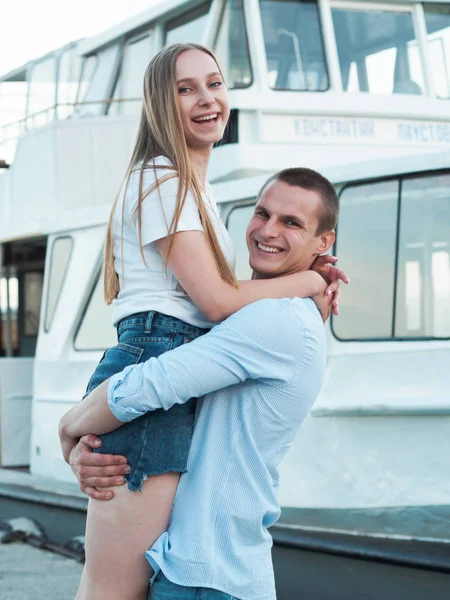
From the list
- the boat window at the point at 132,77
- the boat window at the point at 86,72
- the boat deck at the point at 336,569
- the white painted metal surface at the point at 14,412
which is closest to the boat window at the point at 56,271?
the white painted metal surface at the point at 14,412

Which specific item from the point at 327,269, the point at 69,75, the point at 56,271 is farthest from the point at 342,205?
the point at 69,75

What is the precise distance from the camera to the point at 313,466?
475 centimetres

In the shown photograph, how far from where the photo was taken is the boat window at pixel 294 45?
6.64 m

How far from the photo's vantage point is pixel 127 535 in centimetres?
186

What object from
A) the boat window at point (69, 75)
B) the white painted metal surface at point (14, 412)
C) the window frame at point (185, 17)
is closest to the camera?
the window frame at point (185, 17)

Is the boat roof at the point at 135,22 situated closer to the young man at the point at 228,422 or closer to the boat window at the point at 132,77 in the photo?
the boat window at the point at 132,77

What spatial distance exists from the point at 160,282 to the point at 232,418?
1.09 feet

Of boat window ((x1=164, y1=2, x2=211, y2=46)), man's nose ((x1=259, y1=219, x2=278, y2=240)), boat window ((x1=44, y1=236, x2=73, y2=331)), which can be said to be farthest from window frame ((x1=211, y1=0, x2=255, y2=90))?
man's nose ((x1=259, y1=219, x2=278, y2=240))

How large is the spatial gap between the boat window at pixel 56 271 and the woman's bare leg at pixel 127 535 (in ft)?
16.2

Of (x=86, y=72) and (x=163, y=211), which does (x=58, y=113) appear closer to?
(x=86, y=72)

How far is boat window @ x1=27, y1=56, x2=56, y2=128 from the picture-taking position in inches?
329

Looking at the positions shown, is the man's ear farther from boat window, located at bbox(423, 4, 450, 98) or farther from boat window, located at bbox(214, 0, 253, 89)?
boat window, located at bbox(423, 4, 450, 98)

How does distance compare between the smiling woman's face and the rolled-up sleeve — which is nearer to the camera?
the rolled-up sleeve

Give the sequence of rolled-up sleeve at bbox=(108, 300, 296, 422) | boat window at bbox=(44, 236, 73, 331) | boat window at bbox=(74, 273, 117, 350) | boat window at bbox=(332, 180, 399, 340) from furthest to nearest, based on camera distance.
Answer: boat window at bbox=(44, 236, 73, 331), boat window at bbox=(74, 273, 117, 350), boat window at bbox=(332, 180, 399, 340), rolled-up sleeve at bbox=(108, 300, 296, 422)
